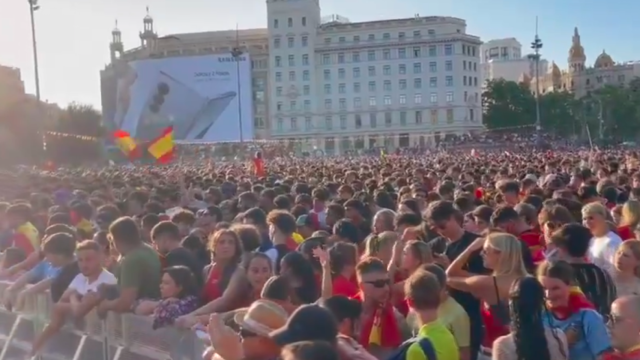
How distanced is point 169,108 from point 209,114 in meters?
4.46

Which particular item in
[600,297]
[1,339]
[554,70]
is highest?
[554,70]

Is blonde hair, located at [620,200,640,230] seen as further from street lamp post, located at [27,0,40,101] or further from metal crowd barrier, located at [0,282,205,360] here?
street lamp post, located at [27,0,40,101]

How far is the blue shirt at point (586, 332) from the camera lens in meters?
4.46

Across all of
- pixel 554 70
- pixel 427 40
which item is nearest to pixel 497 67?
pixel 554 70

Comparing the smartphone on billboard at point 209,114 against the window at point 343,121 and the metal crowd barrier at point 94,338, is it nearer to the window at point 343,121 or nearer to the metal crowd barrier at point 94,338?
the window at point 343,121

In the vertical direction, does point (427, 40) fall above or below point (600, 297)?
above

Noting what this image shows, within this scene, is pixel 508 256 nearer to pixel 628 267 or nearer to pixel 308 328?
pixel 628 267

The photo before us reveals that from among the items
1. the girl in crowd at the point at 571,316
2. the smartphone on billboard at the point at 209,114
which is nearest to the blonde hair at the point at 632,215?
the girl in crowd at the point at 571,316

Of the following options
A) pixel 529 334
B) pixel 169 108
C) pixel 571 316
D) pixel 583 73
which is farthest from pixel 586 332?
pixel 583 73

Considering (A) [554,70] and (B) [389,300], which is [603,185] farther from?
(A) [554,70]

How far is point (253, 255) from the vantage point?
6242 mm

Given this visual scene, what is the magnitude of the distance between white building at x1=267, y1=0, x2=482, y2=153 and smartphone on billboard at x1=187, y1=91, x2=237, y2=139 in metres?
37.7

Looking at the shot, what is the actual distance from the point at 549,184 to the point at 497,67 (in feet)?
540

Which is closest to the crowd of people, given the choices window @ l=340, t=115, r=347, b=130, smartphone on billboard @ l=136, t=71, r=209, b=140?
smartphone on billboard @ l=136, t=71, r=209, b=140
